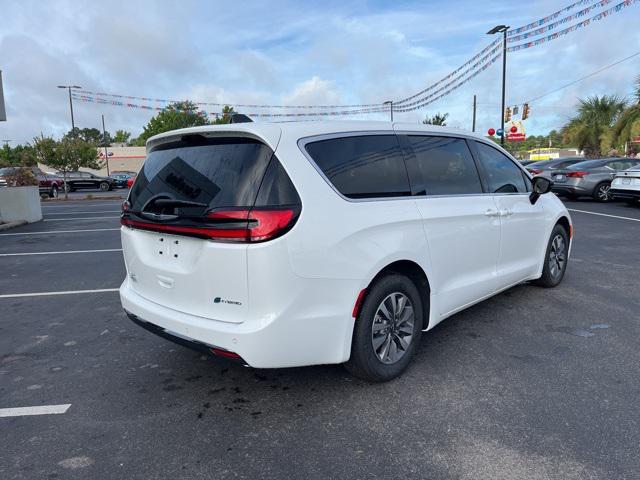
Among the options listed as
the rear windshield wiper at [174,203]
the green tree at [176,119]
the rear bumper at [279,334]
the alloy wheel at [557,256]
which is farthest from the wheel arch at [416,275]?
the green tree at [176,119]

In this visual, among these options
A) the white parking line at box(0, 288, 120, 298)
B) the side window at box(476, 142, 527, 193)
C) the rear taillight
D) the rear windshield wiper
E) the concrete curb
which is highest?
the side window at box(476, 142, 527, 193)

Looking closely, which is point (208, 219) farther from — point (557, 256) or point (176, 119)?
point (176, 119)

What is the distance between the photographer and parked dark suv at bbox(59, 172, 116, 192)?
33750 millimetres

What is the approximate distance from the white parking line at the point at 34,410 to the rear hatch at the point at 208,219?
34.2 inches

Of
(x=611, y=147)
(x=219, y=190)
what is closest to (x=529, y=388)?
(x=219, y=190)

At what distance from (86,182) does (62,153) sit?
7.47 m

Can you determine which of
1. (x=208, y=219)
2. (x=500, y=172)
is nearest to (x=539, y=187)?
(x=500, y=172)

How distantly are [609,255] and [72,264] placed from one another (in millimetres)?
8373

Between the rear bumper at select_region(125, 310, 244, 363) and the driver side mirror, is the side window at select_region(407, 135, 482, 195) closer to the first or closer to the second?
the driver side mirror

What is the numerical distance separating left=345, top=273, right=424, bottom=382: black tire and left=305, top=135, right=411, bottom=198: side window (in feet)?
2.01

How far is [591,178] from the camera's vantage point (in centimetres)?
1591

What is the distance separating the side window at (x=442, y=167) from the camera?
3.66 meters

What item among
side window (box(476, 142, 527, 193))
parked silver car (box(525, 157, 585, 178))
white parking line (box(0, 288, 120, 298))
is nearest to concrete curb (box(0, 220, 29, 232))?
white parking line (box(0, 288, 120, 298))

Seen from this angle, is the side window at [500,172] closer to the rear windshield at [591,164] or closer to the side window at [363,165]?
Result: the side window at [363,165]
